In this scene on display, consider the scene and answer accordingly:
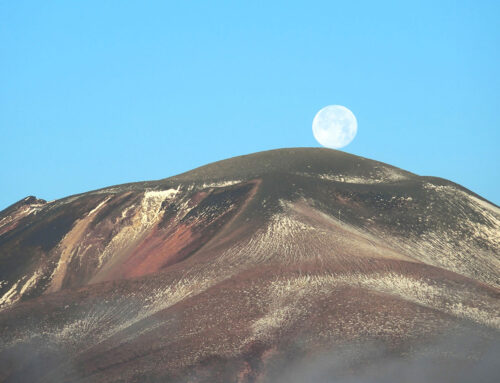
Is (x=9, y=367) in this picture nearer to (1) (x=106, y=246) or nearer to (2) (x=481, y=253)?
(1) (x=106, y=246)

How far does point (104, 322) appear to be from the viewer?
54.6 meters

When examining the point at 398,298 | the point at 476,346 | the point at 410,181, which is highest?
the point at 410,181

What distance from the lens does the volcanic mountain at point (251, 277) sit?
45688 mm

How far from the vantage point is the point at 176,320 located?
51.2 meters

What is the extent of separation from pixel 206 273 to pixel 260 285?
265 inches

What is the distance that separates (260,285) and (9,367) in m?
20.2

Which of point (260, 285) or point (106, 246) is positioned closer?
point (260, 285)

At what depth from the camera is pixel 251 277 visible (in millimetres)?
57125

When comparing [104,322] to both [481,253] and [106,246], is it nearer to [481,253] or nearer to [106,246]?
[106,246]

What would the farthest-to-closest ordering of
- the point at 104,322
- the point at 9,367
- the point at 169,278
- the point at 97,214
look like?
the point at 97,214 → the point at 169,278 → the point at 104,322 → the point at 9,367

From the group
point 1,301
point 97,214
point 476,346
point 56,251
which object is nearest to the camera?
point 476,346

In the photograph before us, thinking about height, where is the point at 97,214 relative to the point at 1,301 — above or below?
above

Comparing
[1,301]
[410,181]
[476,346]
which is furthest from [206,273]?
[410,181]

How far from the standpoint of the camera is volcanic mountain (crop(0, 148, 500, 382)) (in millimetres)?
45688
